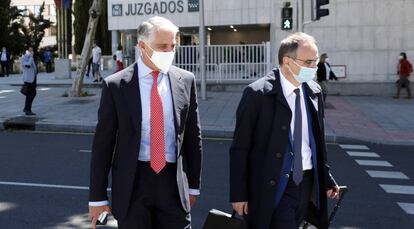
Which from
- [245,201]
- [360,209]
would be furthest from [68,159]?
[245,201]

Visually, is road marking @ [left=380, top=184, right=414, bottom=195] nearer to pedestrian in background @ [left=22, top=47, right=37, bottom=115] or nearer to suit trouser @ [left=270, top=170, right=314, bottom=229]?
suit trouser @ [left=270, top=170, right=314, bottom=229]

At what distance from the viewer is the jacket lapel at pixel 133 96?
3.18m

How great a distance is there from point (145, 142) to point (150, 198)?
32cm

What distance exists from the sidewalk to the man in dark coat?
913 centimetres

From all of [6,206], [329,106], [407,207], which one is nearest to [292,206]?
[407,207]

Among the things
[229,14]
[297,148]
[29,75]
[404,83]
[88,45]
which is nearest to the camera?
[297,148]

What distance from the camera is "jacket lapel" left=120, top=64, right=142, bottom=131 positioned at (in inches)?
125

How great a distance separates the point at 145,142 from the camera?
322 cm

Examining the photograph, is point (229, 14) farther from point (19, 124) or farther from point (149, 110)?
point (149, 110)

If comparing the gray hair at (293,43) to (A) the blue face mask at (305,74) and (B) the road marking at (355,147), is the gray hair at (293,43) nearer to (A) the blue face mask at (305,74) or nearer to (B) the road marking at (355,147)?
(A) the blue face mask at (305,74)

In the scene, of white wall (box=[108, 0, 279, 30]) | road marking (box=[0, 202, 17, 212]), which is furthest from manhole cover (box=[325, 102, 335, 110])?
road marking (box=[0, 202, 17, 212])

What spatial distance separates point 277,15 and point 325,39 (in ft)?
7.67

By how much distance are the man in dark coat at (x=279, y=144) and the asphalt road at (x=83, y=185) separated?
2460 mm

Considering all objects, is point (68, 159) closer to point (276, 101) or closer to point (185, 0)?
point (276, 101)
